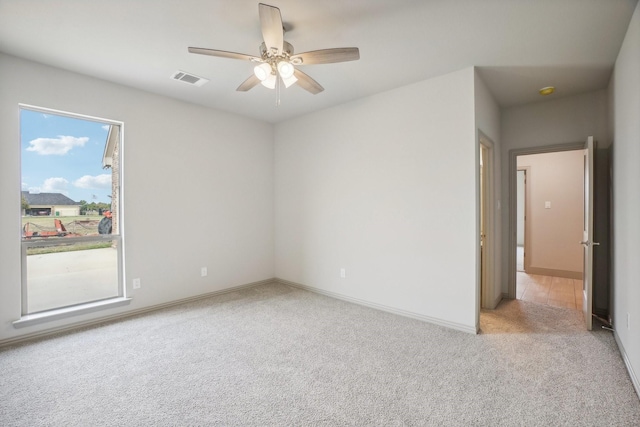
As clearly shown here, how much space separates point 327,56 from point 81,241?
3.21 meters

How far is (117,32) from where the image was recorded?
7.84 ft

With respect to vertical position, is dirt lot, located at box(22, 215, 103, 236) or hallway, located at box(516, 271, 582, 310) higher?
dirt lot, located at box(22, 215, 103, 236)

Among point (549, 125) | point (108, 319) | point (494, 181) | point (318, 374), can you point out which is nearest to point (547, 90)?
point (549, 125)

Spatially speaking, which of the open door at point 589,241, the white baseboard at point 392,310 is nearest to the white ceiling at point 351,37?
the open door at point 589,241

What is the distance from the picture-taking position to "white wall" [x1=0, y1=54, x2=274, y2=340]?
2805 millimetres

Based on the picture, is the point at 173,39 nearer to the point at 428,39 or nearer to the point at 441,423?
the point at 428,39

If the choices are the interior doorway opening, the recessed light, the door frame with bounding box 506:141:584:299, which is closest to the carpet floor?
the door frame with bounding box 506:141:584:299

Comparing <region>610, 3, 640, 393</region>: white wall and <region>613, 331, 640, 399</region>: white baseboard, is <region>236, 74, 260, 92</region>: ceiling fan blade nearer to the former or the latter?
<region>610, 3, 640, 393</region>: white wall

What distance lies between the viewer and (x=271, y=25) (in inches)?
75.5

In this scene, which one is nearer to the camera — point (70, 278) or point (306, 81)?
point (306, 81)

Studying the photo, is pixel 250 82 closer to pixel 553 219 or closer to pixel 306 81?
pixel 306 81

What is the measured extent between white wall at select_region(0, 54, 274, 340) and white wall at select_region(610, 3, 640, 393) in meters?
4.26

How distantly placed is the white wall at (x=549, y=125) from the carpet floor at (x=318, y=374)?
1767mm

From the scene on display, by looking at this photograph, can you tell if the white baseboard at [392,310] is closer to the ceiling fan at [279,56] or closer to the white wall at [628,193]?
the white wall at [628,193]
